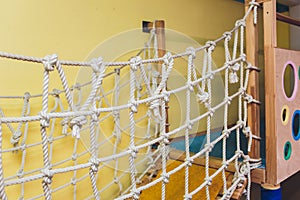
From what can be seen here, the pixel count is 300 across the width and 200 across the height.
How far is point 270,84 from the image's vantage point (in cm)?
112

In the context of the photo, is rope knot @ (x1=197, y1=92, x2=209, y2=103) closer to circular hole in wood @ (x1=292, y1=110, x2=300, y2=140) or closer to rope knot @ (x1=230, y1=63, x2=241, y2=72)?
rope knot @ (x1=230, y1=63, x2=241, y2=72)

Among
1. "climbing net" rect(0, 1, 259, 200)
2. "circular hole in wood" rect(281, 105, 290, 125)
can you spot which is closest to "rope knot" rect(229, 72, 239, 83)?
"climbing net" rect(0, 1, 259, 200)

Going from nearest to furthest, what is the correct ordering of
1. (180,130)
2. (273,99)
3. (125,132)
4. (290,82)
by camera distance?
(180,130) → (273,99) → (125,132) → (290,82)

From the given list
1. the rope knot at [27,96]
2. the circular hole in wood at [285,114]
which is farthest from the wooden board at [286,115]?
the rope knot at [27,96]

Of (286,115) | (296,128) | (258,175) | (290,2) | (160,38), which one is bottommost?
(258,175)

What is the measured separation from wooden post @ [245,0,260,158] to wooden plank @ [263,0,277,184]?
1.9 inches

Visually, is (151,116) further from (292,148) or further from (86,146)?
(292,148)

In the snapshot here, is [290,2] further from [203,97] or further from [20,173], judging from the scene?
[20,173]

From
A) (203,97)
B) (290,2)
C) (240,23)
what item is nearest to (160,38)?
(240,23)

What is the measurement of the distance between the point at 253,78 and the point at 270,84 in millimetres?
70

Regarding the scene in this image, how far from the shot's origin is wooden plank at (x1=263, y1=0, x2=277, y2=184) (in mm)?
1104

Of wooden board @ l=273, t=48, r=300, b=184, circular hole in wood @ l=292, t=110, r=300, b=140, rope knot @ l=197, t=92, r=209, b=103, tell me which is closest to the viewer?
rope knot @ l=197, t=92, r=209, b=103

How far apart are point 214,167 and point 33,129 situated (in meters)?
0.73

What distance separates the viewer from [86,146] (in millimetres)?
1275
